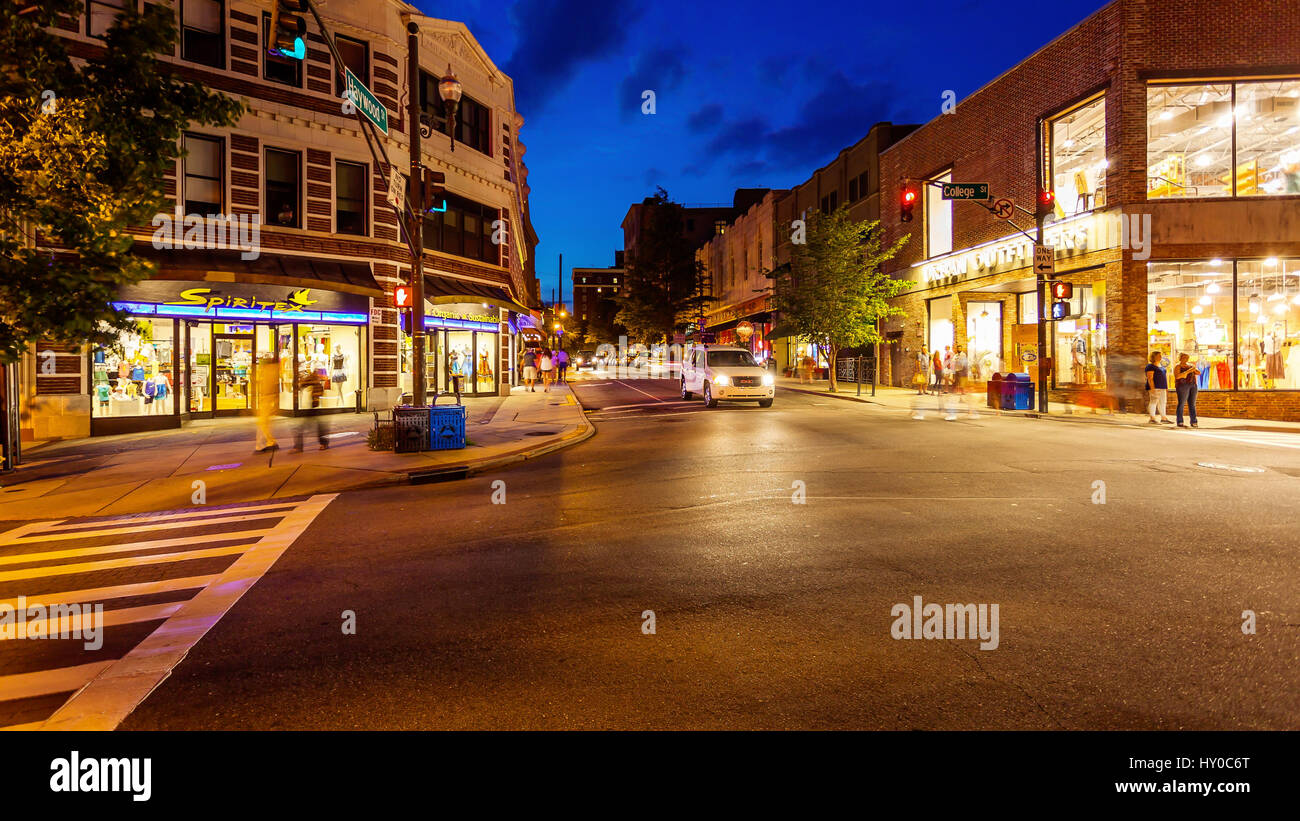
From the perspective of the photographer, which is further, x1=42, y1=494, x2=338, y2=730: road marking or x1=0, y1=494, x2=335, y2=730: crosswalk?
x1=0, y1=494, x2=335, y2=730: crosswalk

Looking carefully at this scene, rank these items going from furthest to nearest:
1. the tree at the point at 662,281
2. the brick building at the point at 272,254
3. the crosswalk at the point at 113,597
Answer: the tree at the point at 662,281
the brick building at the point at 272,254
the crosswalk at the point at 113,597

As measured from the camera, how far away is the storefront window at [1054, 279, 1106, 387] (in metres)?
22.4

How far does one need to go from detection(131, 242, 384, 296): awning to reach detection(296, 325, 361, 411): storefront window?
1.46 m

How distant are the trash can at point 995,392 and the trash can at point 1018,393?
0.74 ft

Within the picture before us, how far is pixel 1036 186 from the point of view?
Result: 80.7 feet

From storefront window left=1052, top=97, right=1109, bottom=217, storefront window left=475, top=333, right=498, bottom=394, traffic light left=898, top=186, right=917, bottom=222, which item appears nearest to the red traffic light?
storefront window left=1052, top=97, right=1109, bottom=217

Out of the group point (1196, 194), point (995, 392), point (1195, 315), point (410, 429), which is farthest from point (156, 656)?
point (1196, 194)

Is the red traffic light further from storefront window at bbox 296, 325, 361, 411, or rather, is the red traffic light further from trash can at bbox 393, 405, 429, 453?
storefront window at bbox 296, 325, 361, 411

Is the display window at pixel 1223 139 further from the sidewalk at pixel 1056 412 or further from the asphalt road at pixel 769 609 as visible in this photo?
the asphalt road at pixel 769 609

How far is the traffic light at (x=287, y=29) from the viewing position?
29.3 feet

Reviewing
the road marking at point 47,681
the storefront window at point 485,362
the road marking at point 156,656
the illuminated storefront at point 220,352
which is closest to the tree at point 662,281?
the storefront window at point 485,362

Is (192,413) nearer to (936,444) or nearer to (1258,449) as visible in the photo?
(936,444)

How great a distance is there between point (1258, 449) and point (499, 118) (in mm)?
27621
